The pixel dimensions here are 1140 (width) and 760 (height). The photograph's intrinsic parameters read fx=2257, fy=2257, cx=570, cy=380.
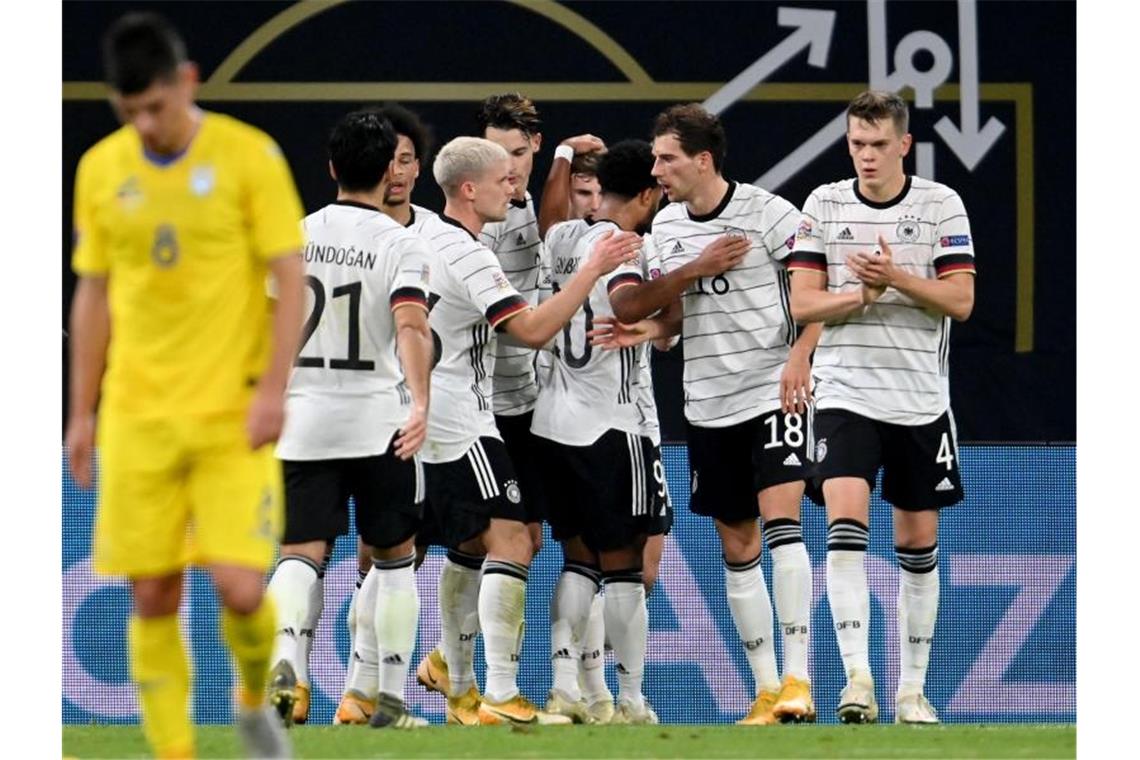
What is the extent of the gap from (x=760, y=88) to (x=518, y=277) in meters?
2.97

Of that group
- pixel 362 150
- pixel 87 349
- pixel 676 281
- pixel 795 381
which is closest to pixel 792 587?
pixel 795 381

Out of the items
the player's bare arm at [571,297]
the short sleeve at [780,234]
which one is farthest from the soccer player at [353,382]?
the short sleeve at [780,234]

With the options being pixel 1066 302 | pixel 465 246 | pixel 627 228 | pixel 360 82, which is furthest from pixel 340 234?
pixel 1066 302

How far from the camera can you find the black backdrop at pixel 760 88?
11219mm

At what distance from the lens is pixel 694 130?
26.8ft

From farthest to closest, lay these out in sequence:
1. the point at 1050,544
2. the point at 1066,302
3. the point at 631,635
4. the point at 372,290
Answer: the point at 1066,302 < the point at 1050,544 < the point at 631,635 < the point at 372,290

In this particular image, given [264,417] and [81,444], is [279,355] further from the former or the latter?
[81,444]

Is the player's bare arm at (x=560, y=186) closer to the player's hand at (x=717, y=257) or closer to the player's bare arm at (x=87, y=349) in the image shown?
the player's hand at (x=717, y=257)

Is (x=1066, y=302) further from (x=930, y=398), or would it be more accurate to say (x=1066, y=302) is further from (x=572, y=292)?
(x=572, y=292)

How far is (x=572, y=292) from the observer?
7594mm

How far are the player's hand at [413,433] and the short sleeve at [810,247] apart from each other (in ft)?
5.69

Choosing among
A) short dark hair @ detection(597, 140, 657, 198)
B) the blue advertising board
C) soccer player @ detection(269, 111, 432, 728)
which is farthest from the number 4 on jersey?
the blue advertising board

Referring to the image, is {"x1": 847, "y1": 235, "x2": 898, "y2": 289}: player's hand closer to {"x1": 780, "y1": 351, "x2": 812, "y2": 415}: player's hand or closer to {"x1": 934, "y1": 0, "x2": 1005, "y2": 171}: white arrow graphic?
{"x1": 780, "y1": 351, "x2": 812, "y2": 415}: player's hand

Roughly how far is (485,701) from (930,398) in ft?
6.30
